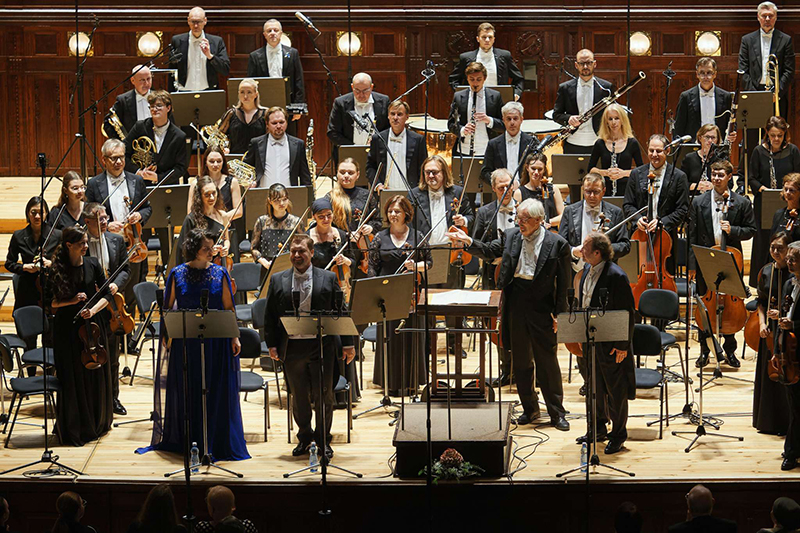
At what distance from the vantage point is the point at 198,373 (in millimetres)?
6555

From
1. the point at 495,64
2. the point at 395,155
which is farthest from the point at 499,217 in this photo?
the point at 495,64

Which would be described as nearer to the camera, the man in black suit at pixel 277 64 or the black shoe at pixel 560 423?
the black shoe at pixel 560 423

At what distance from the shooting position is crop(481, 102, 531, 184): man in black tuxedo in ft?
27.9

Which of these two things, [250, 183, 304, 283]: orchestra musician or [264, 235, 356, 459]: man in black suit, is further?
[250, 183, 304, 283]: orchestra musician

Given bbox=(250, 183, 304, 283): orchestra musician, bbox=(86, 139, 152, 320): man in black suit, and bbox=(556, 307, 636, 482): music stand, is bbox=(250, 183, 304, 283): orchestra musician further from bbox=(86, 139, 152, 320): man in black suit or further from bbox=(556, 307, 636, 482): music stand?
bbox=(556, 307, 636, 482): music stand

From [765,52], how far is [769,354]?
4274mm

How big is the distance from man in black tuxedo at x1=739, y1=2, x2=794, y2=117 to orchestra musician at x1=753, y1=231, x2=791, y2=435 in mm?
3683

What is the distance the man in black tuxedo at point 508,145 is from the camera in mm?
8516

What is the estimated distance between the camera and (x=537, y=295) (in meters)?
6.94

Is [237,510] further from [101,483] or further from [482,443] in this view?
[482,443]

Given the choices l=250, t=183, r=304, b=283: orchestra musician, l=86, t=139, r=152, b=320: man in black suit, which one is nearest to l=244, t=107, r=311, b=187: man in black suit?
l=250, t=183, r=304, b=283: orchestra musician

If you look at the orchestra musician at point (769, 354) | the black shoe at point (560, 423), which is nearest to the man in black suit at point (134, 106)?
the black shoe at point (560, 423)

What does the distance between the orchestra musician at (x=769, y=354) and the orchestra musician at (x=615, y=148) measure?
199 centimetres

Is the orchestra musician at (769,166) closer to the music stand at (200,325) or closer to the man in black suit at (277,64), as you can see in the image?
the man in black suit at (277,64)
